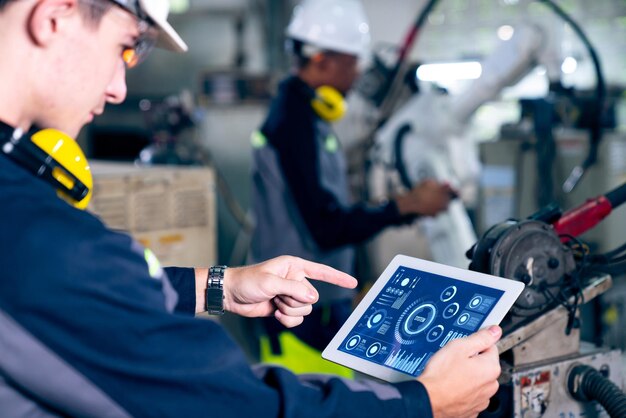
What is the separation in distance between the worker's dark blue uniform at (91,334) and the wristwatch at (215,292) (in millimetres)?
401

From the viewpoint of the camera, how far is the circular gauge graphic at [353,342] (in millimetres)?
1173

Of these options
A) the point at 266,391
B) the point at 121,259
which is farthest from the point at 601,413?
the point at 121,259

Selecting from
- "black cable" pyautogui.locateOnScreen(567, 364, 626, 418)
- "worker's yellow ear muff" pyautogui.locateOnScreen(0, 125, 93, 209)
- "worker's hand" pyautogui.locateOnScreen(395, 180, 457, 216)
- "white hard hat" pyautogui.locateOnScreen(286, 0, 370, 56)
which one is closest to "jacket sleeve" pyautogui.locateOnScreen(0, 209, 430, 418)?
"worker's yellow ear muff" pyautogui.locateOnScreen(0, 125, 93, 209)

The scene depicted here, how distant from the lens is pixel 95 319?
0.80 meters

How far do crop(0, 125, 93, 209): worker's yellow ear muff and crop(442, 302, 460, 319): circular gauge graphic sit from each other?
580 mm

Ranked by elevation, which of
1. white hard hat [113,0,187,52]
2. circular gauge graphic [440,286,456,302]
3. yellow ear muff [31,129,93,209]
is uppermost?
white hard hat [113,0,187,52]

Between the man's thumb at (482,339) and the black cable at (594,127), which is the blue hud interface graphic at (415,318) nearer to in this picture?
the man's thumb at (482,339)

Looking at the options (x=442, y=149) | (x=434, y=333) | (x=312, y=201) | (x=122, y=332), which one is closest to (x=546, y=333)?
(x=434, y=333)

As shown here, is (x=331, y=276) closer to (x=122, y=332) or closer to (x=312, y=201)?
(x=122, y=332)

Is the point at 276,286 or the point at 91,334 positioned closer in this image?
the point at 91,334

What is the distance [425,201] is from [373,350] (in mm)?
1366

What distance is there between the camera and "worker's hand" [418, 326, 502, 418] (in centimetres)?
100

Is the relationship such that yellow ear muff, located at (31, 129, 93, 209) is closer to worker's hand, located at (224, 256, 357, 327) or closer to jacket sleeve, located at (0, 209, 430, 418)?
jacket sleeve, located at (0, 209, 430, 418)

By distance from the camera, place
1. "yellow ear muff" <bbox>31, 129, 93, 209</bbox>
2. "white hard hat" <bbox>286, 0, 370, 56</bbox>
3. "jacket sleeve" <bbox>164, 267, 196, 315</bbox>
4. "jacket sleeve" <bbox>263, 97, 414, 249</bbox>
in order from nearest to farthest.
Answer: "yellow ear muff" <bbox>31, 129, 93, 209</bbox> < "jacket sleeve" <bbox>164, 267, 196, 315</bbox> < "jacket sleeve" <bbox>263, 97, 414, 249</bbox> < "white hard hat" <bbox>286, 0, 370, 56</bbox>
